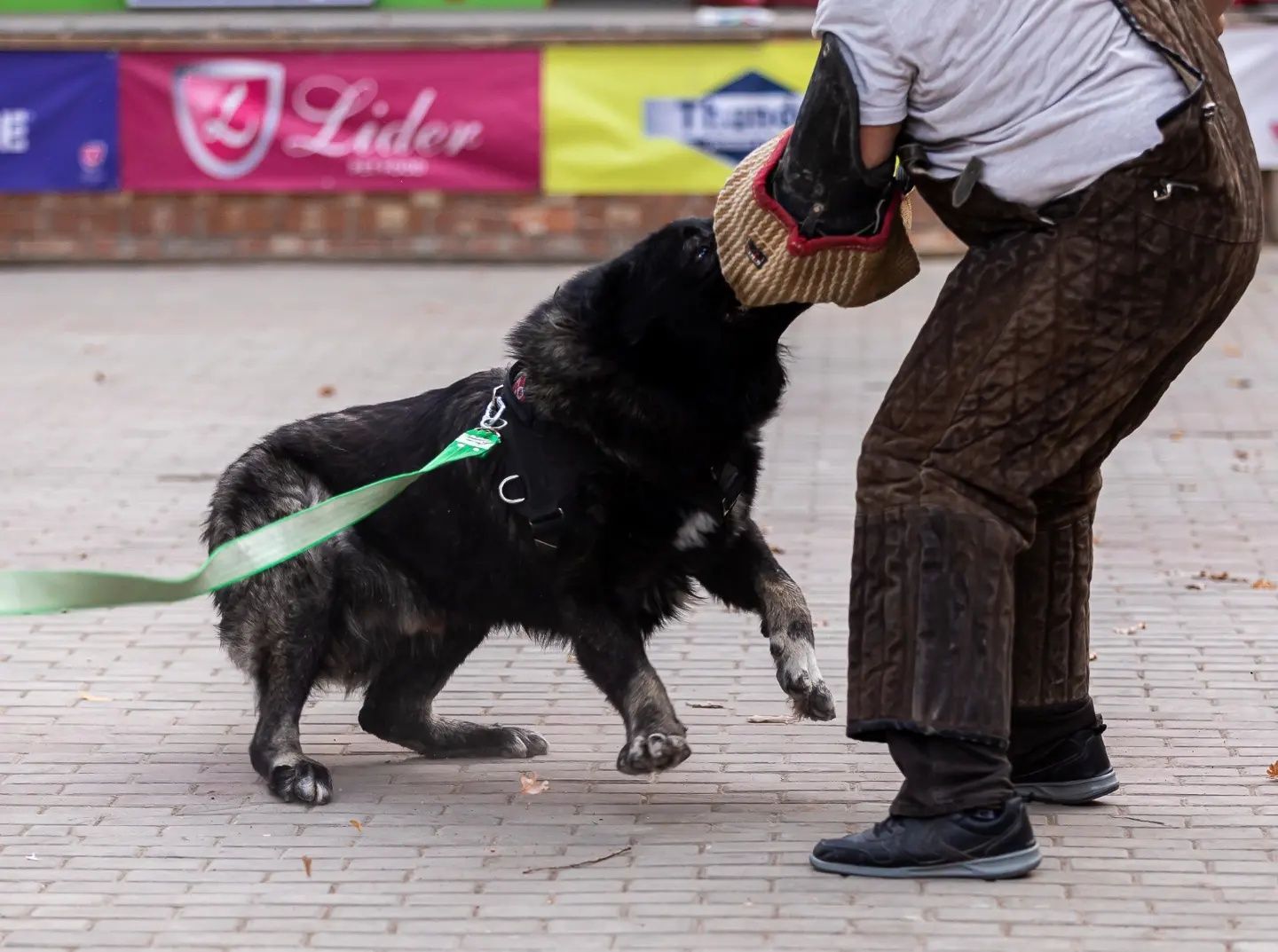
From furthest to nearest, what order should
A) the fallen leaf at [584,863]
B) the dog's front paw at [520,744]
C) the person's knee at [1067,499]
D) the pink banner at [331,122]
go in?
the pink banner at [331,122] → the dog's front paw at [520,744] → the person's knee at [1067,499] → the fallen leaf at [584,863]

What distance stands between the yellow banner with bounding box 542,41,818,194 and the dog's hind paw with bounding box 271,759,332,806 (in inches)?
398

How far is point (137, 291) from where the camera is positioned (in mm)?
13719

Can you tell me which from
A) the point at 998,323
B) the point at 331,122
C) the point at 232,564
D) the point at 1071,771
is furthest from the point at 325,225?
the point at 998,323

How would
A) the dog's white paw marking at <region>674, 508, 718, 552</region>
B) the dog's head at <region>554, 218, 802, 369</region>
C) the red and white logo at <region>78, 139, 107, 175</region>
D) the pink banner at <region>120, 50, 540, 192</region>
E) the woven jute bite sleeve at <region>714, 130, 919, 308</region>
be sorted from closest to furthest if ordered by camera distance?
the woven jute bite sleeve at <region>714, 130, 919, 308</region> < the dog's head at <region>554, 218, 802, 369</region> < the dog's white paw marking at <region>674, 508, 718, 552</region> < the pink banner at <region>120, 50, 540, 192</region> < the red and white logo at <region>78, 139, 107, 175</region>

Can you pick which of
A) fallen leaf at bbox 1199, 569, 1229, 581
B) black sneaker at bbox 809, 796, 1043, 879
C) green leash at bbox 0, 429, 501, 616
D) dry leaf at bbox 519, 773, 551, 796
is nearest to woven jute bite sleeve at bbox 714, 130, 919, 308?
green leash at bbox 0, 429, 501, 616

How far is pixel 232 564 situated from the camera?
4.14 metres

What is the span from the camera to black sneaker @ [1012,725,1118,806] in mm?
4340

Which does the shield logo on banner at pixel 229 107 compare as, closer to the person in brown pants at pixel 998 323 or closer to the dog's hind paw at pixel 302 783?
the dog's hind paw at pixel 302 783

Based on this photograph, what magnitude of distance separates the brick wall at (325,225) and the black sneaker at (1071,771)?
410 inches

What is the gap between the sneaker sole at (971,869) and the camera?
383 cm

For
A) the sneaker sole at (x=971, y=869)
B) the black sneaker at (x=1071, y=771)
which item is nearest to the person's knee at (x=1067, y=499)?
the black sneaker at (x=1071, y=771)

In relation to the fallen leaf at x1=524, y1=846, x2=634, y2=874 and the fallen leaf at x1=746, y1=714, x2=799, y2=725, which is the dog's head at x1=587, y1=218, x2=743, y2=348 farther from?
the fallen leaf at x1=746, y1=714, x2=799, y2=725

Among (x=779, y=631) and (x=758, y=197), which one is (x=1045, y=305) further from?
(x=779, y=631)

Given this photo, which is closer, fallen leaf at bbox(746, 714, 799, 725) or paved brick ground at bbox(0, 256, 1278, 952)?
paved brick ground at bbox(0, 256, 1278, 952)
